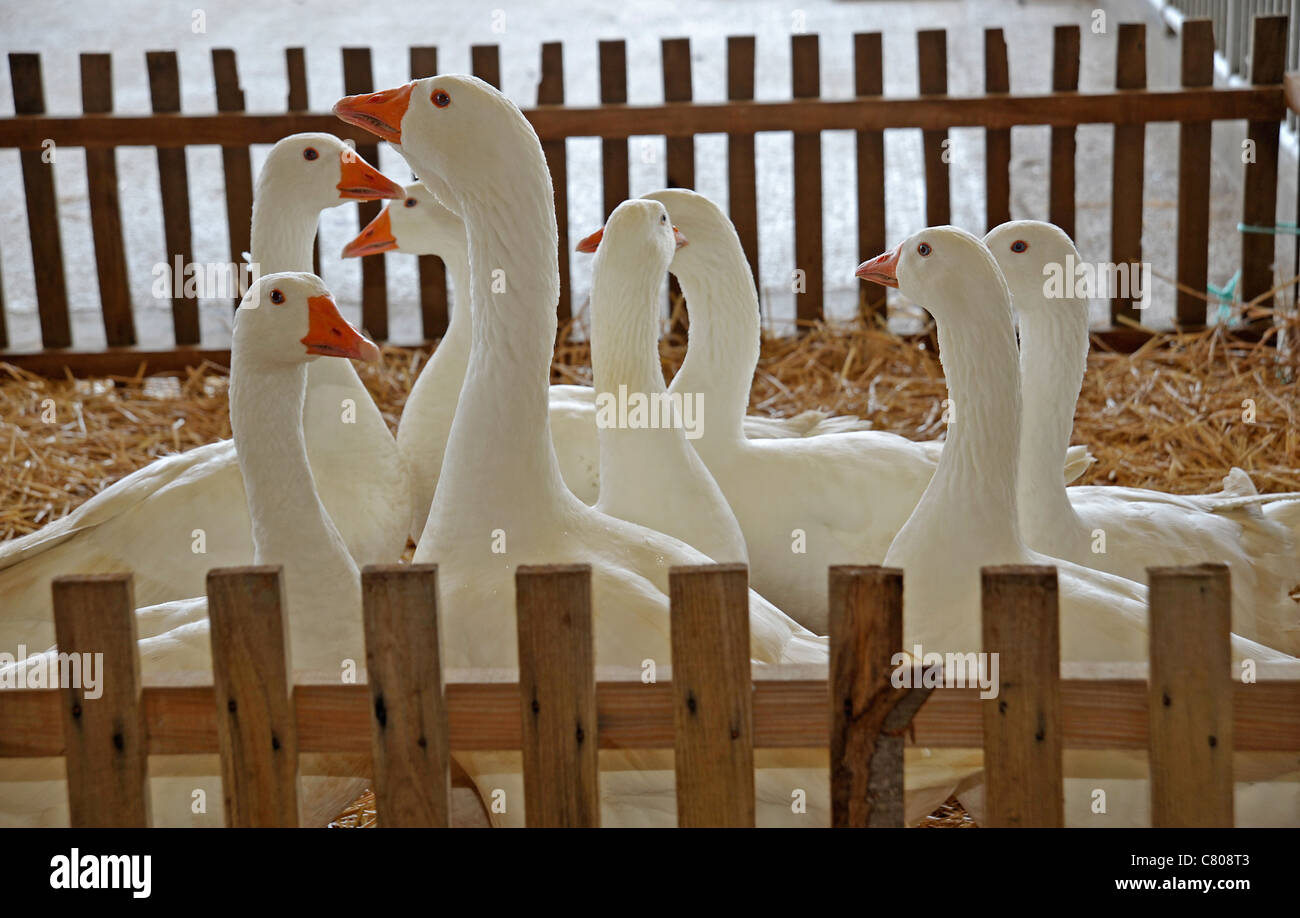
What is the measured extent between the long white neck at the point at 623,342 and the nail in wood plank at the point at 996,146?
3.05 meters

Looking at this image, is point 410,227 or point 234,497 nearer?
point 234,497

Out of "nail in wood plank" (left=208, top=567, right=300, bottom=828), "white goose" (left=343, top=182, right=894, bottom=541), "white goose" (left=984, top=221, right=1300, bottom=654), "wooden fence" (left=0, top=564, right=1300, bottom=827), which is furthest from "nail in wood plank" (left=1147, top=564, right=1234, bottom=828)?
"white goose" (left=343, top=182, right=894, bottom=541)

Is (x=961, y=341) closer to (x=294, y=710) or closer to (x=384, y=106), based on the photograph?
(x=384, y=106)

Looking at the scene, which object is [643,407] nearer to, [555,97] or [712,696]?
[712,696]

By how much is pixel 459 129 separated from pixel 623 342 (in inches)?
29.2

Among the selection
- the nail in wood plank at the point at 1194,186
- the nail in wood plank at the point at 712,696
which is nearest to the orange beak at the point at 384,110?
the nail in wood plank at the point at 712,696

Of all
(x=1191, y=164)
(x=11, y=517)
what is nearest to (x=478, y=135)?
(x=11, y=517)

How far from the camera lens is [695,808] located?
2174 mm

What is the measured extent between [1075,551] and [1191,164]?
11.3 feet

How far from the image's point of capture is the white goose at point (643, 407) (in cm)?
330

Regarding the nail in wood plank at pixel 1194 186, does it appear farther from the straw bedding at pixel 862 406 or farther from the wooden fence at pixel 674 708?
the wooden fence at pixel 674 708

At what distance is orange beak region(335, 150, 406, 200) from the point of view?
3.95 m

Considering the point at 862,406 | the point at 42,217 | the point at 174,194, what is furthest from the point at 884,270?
the point at 42,217

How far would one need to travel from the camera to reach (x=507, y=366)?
2.90 m
